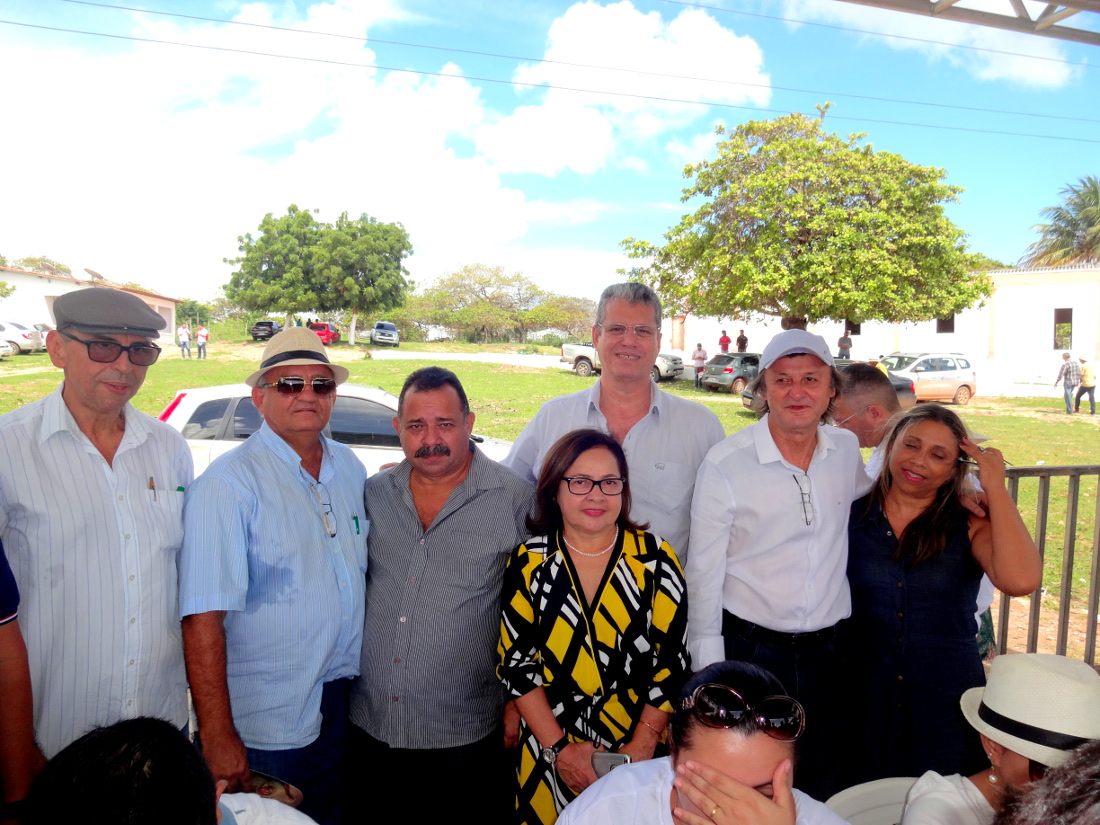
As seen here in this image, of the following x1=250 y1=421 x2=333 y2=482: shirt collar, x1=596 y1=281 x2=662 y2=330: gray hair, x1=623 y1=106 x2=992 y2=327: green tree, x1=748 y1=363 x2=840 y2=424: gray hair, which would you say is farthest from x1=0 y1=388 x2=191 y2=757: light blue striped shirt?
x1=623 y1=106 x2=992 y2=327: green tree

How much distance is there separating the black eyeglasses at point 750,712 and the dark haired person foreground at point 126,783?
105 cm

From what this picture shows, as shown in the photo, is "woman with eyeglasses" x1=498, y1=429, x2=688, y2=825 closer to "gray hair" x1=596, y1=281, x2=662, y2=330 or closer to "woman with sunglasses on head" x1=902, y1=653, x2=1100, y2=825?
"woman with sunglasses on head" x1=902, y1=653, x2=1100, y2=825

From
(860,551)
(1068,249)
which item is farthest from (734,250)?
(1068,249)

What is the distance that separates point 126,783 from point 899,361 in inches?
977

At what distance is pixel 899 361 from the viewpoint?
2264 centimetres

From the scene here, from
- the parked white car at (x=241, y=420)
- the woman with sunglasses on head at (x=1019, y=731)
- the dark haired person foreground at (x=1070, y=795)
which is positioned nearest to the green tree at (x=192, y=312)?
the parked white car at (x=241, y=420)

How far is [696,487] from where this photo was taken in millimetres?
2584

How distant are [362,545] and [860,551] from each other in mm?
1888

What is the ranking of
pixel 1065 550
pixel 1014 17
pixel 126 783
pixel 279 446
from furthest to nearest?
pixel 1014 17, pixel 1065 550, pixel 279 446, pixel 126 783

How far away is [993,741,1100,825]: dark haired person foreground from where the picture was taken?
3.56 feet

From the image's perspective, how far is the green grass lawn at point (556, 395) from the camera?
9036mm

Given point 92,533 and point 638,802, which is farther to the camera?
point 92,533

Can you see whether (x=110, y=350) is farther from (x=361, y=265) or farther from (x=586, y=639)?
(x=361, y=265)

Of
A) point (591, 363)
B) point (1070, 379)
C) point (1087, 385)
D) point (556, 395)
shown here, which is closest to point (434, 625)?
point (556, 395)
